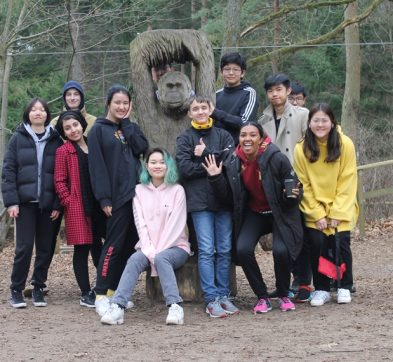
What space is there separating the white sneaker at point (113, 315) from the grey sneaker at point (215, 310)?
0.68 meters

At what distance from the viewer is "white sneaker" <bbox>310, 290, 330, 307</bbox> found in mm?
6148

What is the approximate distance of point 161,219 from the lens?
6.05m

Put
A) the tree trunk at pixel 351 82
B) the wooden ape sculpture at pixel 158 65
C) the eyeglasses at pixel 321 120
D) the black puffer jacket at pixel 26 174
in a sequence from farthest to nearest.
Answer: the tree trunk at pixel 351 82
the wooden ape sculpture at pixel 158 65
the black puffer jacket at pixel 26 174
the eyeglasses at pixel 321 120

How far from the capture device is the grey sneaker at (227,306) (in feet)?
19.8

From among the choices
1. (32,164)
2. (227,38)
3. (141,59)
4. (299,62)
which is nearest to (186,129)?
(141,59)

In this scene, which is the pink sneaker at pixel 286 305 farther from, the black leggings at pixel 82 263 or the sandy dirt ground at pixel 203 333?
the black leggings at pixel 82 263

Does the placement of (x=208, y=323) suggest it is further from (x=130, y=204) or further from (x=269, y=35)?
(x=269, y=35)

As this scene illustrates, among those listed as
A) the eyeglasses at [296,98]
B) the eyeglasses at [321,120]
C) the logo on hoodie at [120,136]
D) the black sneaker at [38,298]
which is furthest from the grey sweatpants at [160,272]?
the eyeglasses at [296,98]

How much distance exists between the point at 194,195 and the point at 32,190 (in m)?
1.34

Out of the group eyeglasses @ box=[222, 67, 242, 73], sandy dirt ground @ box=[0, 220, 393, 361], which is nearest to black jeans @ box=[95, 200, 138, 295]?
sandy dirt ground @ box=[0, 220, 393, 361]

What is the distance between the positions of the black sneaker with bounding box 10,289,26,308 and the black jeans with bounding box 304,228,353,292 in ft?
7.86

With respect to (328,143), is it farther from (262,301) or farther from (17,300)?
(17,300)

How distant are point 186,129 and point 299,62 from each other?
17897 millimetres

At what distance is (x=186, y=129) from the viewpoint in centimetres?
646
